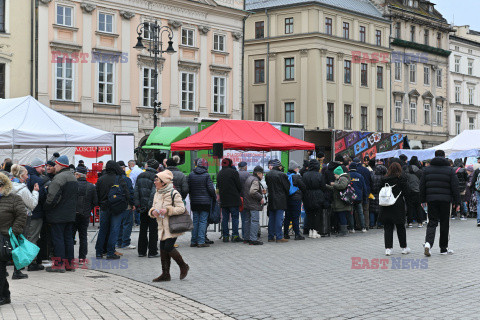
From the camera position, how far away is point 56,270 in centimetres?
1241

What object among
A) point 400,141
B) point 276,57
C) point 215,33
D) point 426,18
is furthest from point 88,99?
point 426,18

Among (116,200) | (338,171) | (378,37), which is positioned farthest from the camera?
(378,37)

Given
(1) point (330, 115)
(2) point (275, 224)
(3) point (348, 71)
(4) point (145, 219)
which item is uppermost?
(3) point (348, 71)

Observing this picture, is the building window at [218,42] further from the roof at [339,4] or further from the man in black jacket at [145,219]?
the man in black jacket at [145,219]

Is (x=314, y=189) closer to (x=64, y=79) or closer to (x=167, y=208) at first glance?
(x=167, y=208)

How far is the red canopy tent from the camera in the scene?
18.8 m

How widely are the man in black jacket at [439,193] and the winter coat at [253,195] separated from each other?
384 cm

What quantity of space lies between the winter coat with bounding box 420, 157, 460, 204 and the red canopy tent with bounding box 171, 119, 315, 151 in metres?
5.78

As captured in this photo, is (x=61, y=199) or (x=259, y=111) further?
(x=259, y=111)

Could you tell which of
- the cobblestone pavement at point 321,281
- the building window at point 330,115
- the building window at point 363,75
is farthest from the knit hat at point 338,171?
the building window at point 363,75

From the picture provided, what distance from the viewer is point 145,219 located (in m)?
14.3

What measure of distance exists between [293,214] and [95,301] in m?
8.67

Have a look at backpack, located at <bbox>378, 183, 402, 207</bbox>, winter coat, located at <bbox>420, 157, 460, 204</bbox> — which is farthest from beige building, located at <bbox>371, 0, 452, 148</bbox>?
backpack, located at <bbox>378, 183, 402, 207</bbox>

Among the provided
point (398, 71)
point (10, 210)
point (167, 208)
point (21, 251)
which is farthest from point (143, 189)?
point (398, 71)
